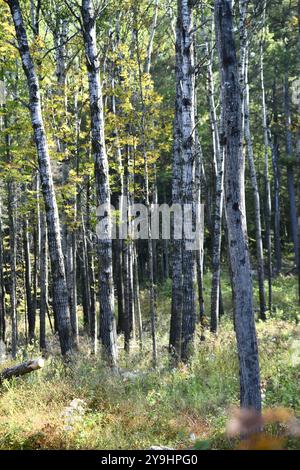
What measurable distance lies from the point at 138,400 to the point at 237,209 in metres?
3.81

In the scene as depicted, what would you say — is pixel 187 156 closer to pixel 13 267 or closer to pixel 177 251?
pixel 177 251

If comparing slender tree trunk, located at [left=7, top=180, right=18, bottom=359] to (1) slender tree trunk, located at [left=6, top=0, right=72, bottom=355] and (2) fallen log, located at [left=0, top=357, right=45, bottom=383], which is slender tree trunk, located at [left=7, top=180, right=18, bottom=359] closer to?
(1) slender tree trunk, located at [left=6, top=0, right=72, bottom=355]

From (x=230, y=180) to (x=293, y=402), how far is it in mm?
3834

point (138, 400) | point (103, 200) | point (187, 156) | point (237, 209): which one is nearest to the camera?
point (237, 209)

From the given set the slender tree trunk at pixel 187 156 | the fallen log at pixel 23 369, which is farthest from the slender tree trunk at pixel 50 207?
the slender tree trunk at pixel 187 156

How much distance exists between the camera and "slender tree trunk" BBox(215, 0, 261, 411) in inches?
202

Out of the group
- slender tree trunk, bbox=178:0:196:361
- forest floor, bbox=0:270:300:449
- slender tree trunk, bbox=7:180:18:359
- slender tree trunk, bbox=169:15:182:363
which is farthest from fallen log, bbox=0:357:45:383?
slender tree trunk, bbox=7:180:18:359

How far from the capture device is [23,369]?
25.6 feet

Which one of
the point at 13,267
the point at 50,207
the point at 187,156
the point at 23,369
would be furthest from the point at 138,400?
the point at 13,267

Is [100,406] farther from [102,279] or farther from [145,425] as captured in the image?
[102,279]

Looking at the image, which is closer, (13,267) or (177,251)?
(177,251)

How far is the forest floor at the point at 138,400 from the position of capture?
5.83 m

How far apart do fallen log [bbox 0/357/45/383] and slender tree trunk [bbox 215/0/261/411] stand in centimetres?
377
